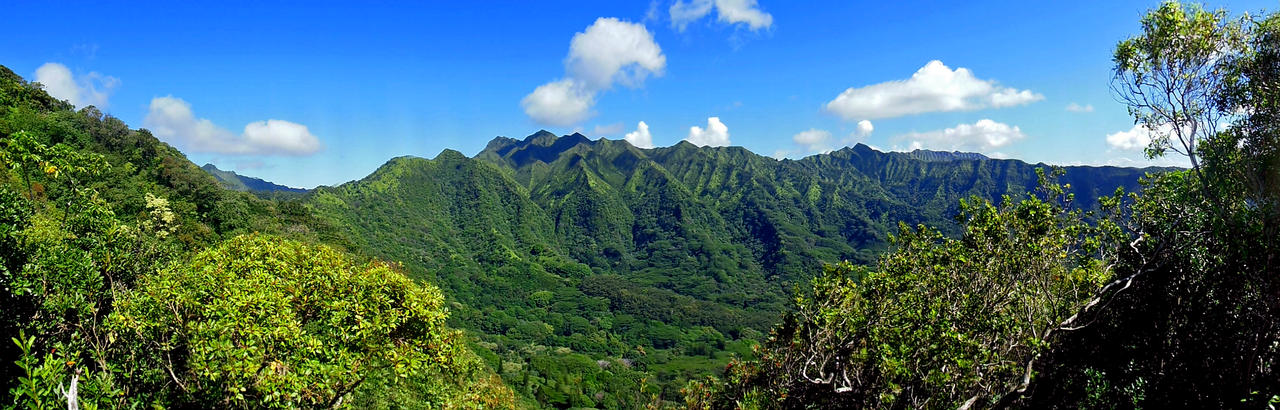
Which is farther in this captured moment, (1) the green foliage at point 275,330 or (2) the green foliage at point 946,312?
(2) the green foliage at point 946,312

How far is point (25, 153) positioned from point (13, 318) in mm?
2935

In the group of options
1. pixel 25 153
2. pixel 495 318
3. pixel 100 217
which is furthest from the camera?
pixel 495 318

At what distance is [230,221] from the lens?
65.4 metres

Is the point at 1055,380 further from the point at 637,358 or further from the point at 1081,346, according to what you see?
the point at 637,358

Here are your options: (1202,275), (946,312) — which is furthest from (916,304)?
(1202,275)

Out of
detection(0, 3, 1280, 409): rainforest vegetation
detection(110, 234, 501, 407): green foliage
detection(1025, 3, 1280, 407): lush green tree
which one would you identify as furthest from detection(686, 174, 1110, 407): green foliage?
detection(110, 234, 501, 407): green foliage

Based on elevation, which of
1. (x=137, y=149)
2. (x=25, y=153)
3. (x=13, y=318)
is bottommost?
(x=13, y=318)

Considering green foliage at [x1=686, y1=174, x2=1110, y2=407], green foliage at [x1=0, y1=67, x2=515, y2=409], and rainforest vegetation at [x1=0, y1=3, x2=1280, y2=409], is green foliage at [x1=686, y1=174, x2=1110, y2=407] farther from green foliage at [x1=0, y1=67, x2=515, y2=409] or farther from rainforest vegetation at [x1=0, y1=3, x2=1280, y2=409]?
green foliage at [x1=0, y1=67, x2=515, y2=409]

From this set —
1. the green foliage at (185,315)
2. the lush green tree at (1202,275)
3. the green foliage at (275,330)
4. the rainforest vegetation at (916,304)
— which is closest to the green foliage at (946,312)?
the rainforest vegetation at (916,304)

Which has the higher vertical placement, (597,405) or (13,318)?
(13,318)

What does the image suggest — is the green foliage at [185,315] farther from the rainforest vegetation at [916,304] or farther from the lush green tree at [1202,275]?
the lush green tree at [1202,275]

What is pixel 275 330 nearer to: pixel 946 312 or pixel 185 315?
pixel 185 315

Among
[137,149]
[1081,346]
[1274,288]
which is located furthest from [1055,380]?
[137,149]

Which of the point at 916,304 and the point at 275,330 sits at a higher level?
the point at 275,330
